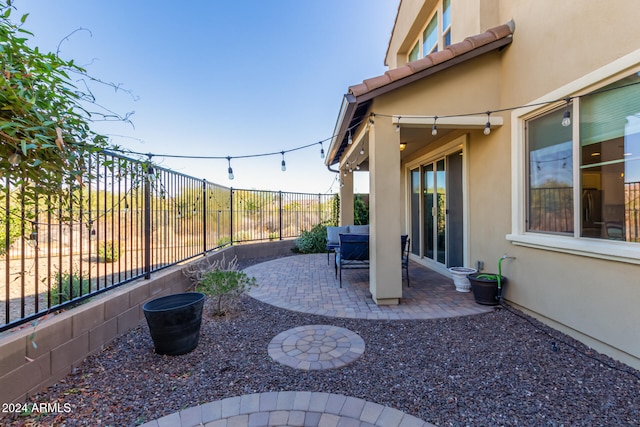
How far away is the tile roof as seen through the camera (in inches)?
149

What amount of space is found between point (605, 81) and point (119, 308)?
17.8 ft

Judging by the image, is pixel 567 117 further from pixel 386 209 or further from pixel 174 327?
pixel 174 327

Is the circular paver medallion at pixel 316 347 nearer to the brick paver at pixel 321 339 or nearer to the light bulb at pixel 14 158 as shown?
the brick paver at pixel 321 339

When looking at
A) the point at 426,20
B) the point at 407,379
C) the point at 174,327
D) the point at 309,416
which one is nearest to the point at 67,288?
the point at 174,327

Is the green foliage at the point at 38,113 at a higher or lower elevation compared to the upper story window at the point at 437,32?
lower

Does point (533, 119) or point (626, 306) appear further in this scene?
point (533, 119)

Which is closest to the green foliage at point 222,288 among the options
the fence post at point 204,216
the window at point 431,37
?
the fence post at point 204,216

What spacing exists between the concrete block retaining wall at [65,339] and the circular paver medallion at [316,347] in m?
1.66

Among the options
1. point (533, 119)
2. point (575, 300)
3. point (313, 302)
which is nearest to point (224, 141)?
point (313, 302)

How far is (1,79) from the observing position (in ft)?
4.35

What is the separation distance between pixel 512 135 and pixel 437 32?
367 cm

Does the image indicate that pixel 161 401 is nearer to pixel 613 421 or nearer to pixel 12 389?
pixel 12 389

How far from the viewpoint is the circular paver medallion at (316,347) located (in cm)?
262

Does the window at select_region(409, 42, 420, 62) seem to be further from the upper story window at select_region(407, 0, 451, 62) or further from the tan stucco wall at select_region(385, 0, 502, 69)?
the tan stucco wall at select_region(385, 0, 502, 69)
